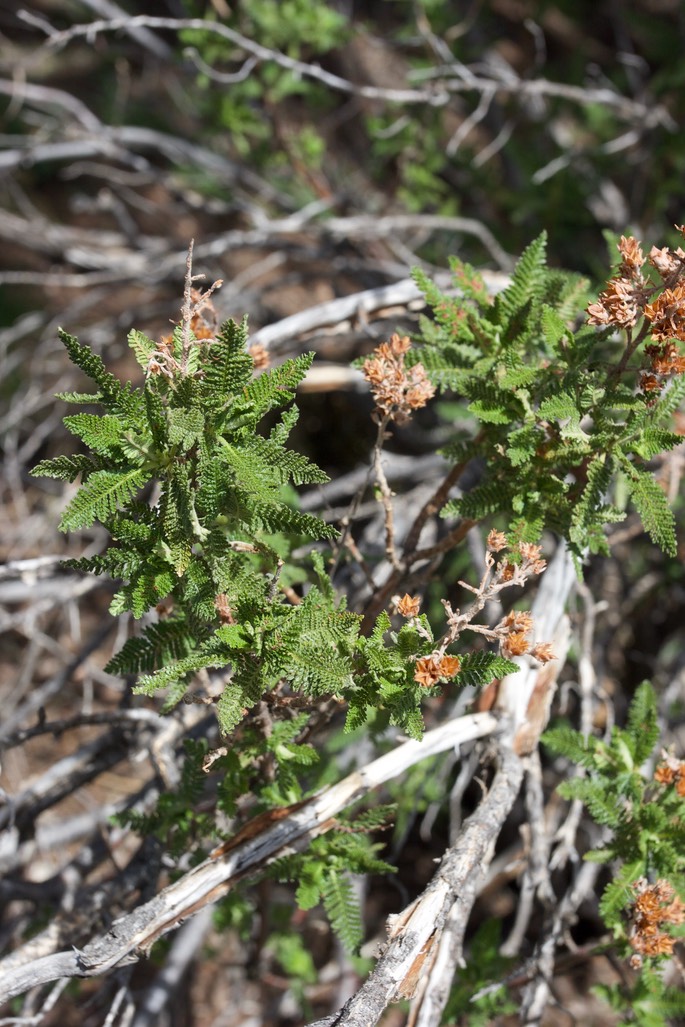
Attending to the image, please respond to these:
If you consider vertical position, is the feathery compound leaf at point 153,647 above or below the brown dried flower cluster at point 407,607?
below

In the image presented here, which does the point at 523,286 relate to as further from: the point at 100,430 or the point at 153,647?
the point at 153,647

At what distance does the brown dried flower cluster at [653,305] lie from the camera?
1603 mm

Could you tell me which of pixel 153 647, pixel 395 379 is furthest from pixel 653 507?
pixel 153 647

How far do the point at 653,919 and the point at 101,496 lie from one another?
1.50m

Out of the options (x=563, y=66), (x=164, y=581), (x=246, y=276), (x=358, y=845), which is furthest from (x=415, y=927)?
(x=563, y=66)

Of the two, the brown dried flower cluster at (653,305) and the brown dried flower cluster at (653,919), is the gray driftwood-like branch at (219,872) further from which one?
the brown dried flower cluster at (653,305)

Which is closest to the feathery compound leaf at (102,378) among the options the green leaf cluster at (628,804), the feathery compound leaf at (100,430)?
the feathery compound leaf at (100,430)

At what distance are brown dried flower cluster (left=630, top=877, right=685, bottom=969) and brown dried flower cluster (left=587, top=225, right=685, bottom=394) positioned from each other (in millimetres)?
1126

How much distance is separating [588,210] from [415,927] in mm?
3710

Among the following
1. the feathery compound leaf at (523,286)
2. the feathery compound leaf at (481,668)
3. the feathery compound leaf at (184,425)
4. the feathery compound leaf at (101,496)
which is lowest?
the feathery compound leaf at (481,668)

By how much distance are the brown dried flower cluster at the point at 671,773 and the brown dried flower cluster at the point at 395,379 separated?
104cm

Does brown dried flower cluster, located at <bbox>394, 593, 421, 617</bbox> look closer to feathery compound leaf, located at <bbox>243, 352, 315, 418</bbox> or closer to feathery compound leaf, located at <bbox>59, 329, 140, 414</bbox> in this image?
feathery compound leaf, located at <bbox>243, 352, 315, 418</bbox>

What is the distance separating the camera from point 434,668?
1614 mm

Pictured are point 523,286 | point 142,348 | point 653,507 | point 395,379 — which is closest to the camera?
point 142,348
